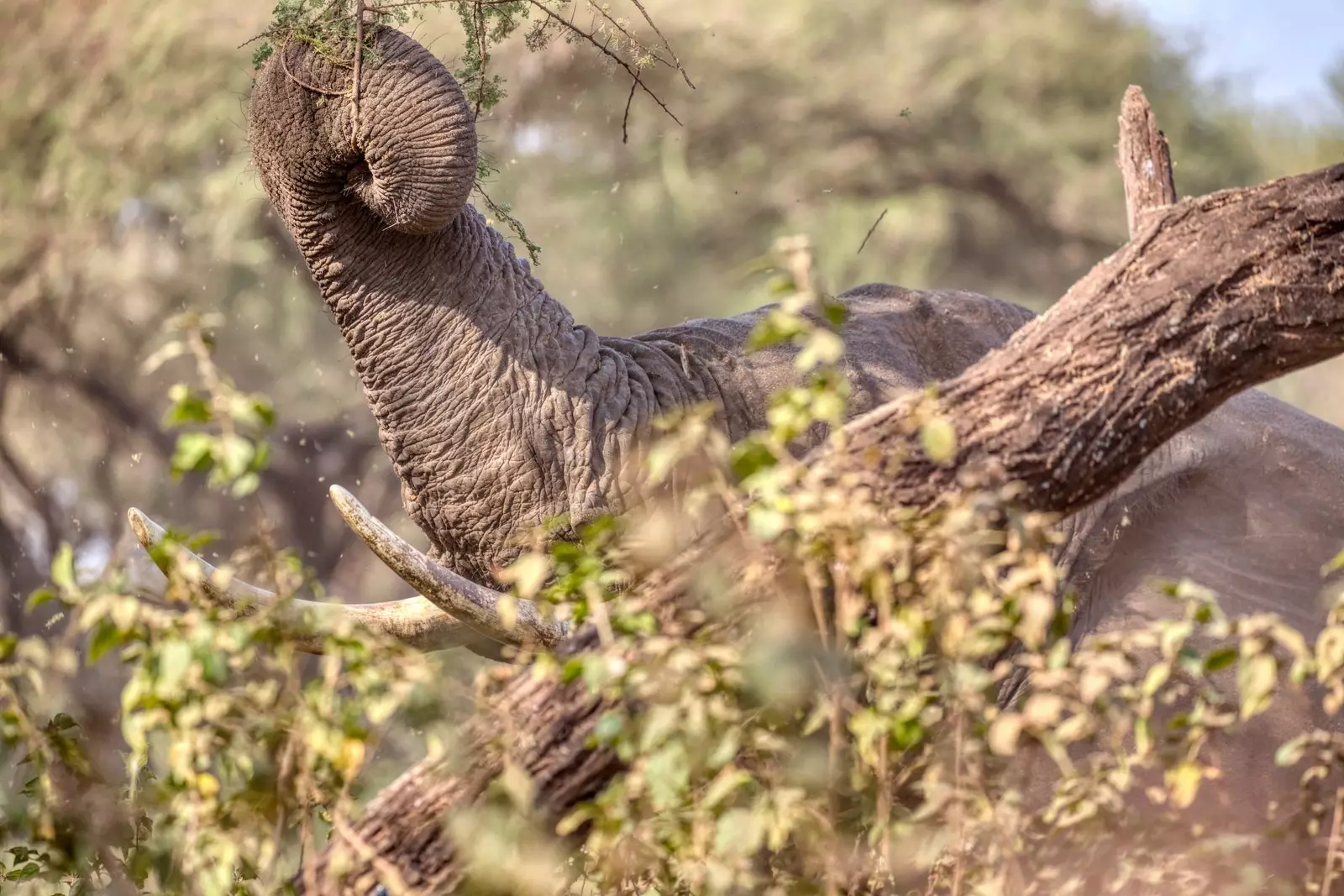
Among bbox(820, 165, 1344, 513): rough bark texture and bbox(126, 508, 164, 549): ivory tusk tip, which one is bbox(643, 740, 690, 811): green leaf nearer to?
bbox(820, 165, 1344, 513): rough bark texture

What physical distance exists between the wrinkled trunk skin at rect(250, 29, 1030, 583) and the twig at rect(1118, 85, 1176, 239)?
70 cm

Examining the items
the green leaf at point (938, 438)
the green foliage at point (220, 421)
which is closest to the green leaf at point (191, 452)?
the green foliage at point (220, 421)

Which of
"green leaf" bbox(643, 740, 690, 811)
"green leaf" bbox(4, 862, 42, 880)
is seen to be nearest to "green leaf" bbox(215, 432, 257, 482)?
"green leaf" bbox(643, 740, 690, 811)

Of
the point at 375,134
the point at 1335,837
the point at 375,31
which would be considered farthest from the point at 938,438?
the point at 375,31

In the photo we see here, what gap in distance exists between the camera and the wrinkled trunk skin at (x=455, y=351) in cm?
334

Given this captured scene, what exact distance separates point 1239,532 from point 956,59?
10.2 meters

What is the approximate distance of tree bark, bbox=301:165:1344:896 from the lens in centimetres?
234

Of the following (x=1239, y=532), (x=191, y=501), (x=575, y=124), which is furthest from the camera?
(x=575, y=124)

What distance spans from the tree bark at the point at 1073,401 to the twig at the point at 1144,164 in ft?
3.02

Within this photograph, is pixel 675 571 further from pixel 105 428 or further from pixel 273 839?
pixel 105 428

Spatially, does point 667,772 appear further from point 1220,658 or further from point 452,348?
point 452,348

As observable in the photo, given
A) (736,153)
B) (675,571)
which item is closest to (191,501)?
(736,153)

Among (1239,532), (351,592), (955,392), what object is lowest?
(351,592)

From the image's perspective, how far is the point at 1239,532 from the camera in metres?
3.86
